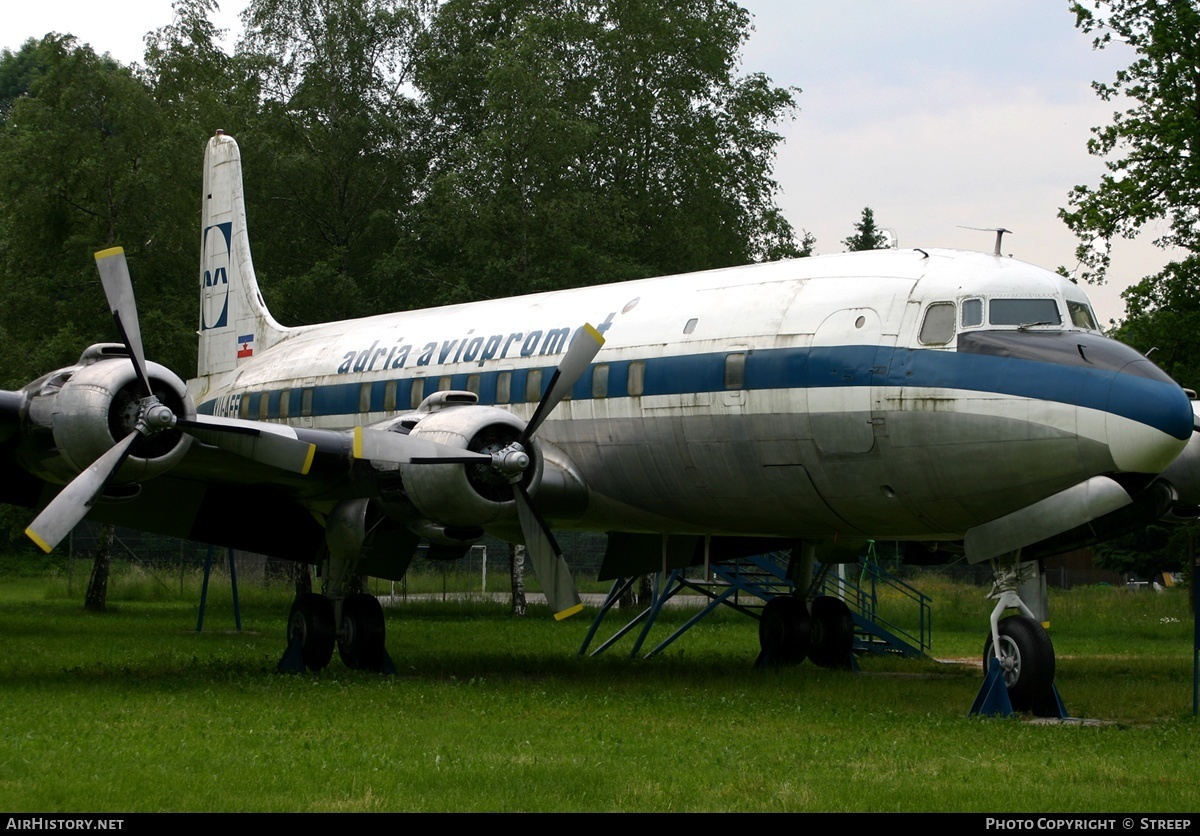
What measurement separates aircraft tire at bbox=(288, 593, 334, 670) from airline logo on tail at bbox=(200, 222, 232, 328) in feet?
23.7

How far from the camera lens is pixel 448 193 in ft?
105

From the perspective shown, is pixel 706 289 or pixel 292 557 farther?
pixel 292 557

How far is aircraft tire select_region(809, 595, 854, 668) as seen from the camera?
17219 mm

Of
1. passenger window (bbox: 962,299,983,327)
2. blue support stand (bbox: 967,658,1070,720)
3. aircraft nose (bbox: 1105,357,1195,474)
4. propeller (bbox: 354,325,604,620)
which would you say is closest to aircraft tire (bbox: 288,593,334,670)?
propeller (bbox: 354,325,604,620)

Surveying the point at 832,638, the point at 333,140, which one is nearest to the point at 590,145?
the point at 333,140

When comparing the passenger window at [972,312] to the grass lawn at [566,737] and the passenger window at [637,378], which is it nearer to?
the grass lawn at [566,737]

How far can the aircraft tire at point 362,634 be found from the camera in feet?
49.7

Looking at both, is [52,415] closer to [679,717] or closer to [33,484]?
[33,484]

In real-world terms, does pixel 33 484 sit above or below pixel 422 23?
below

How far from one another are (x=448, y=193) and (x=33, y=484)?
18088mm

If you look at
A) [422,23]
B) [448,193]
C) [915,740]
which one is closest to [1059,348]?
[915,740]

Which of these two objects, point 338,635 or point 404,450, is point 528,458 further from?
point 338,635

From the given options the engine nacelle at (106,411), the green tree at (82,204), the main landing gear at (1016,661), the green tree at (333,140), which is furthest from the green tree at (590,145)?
the main landing gear at (1016,661)

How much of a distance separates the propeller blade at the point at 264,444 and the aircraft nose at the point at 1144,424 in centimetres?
712
